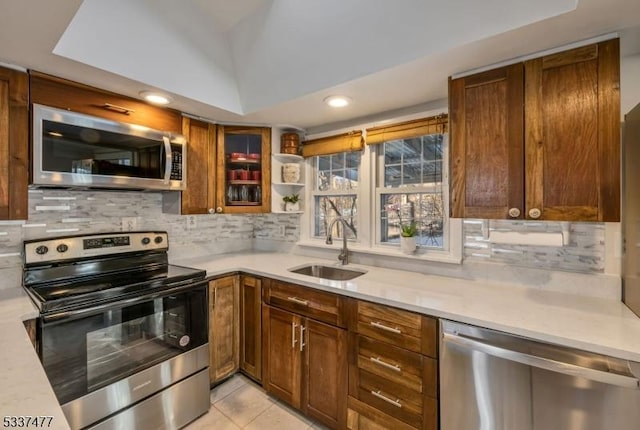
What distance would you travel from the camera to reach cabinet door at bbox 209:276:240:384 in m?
2.21

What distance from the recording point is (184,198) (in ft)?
7.69

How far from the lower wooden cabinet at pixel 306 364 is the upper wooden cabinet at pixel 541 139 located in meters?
1.06

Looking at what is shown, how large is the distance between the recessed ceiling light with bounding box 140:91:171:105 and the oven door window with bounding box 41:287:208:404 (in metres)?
1.27

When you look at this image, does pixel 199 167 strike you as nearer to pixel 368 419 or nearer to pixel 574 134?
pixel 368 419

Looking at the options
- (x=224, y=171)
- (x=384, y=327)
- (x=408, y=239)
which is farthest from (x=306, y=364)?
(x=224, y=171)

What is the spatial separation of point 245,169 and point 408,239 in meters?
1.52

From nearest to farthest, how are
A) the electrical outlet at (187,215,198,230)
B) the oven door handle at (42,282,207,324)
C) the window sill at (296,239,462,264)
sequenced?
the oven door handle at (42,282,207,324), the window sill at (296,239,462,264), the electrical outlet at (187,215,198,230)

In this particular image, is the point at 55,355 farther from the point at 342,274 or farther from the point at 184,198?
the point at 342,274

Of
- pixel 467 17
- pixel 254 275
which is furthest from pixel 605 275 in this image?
pixel 254 275

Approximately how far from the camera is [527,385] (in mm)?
1254

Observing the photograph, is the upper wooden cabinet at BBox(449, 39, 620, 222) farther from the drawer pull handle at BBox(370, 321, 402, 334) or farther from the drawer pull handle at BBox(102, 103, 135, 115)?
the drawer pull handle at BBox(102, 103, 135, 115)

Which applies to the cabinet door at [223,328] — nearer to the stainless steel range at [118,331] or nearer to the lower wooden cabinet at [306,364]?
the stainless steel range at [118,331]

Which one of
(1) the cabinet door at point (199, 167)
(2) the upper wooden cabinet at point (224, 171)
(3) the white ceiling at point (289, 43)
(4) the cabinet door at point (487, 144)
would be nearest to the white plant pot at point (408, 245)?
(4) the cabinet door at point (487, 144)

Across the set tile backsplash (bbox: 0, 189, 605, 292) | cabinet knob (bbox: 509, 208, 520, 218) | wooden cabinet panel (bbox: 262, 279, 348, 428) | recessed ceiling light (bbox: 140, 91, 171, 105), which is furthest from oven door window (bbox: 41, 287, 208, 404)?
cabinet knob (bbox: 509, 208, 520, 218)
